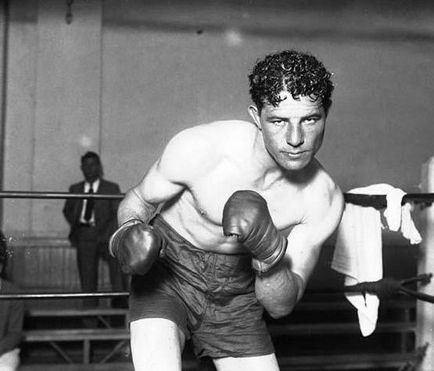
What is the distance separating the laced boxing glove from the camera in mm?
1315

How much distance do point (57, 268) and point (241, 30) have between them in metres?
2.85

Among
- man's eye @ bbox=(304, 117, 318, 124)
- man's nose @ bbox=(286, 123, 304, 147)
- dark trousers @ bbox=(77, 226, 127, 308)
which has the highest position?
man's eye @ bbox=(304, 117, 318, 124)

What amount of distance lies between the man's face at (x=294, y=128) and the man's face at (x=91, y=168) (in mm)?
3826

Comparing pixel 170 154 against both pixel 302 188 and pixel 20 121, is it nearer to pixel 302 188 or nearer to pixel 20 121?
pixel 302 188

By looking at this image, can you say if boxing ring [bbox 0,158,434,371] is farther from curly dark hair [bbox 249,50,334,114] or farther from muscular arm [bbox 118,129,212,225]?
curly dark hair [bbox 249,50,334,114]

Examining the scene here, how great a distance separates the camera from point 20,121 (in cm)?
571

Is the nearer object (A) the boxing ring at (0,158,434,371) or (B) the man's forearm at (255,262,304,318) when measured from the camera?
(B) the man's forearm at (255,262,304,318)

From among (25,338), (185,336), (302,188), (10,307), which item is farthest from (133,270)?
Answer: (25,338)

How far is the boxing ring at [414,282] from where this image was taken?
188 centimetres

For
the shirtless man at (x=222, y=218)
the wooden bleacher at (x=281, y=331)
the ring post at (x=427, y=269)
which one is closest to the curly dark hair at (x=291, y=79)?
the shirtless man at (x=222, y=218)

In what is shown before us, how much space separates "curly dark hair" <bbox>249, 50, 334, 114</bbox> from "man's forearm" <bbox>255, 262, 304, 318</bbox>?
38 cm

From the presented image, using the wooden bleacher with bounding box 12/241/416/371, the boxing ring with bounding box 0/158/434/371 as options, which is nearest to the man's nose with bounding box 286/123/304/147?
the boxing ring with bounding box 0/158/434/371

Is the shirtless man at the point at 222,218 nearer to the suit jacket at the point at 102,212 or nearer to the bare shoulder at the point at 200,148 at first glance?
the bare shoulder at the point at 200,148

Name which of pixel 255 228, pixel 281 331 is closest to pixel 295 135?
pixel 255 228
